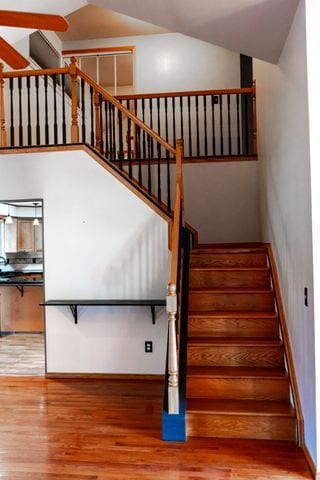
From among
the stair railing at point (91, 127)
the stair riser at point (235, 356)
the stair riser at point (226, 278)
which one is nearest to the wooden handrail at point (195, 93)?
the stair railing at point (91, 127)

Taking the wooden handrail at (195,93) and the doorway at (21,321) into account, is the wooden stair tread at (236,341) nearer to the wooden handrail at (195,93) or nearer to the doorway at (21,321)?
the doorway at (21,321)

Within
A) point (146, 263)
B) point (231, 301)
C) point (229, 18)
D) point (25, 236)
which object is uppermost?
point (229, 18)

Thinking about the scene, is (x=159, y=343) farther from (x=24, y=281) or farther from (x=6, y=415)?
(x=24, y=281)

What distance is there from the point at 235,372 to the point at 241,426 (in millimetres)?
434

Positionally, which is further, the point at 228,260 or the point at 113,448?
the point at 228,260

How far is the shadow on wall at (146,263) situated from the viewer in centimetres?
407

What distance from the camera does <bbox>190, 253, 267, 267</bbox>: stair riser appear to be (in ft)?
13.3

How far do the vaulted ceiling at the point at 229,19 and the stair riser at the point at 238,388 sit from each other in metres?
2.69

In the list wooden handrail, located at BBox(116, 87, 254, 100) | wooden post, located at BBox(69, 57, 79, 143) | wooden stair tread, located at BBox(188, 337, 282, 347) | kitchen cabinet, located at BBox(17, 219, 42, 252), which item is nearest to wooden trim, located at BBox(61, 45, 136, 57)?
wooden handrail, located at BBox(116, 87, 254, 100)

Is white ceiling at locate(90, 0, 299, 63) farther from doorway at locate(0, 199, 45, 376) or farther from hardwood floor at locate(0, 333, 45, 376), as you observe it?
hardwood floor at locate(0, 333, 45, 376)

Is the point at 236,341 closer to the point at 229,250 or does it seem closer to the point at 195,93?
the point at 229,250

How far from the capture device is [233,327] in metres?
3.42

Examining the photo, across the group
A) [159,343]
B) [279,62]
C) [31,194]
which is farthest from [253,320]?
[31,194]

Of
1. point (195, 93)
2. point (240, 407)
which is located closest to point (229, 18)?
point (195, 93)
